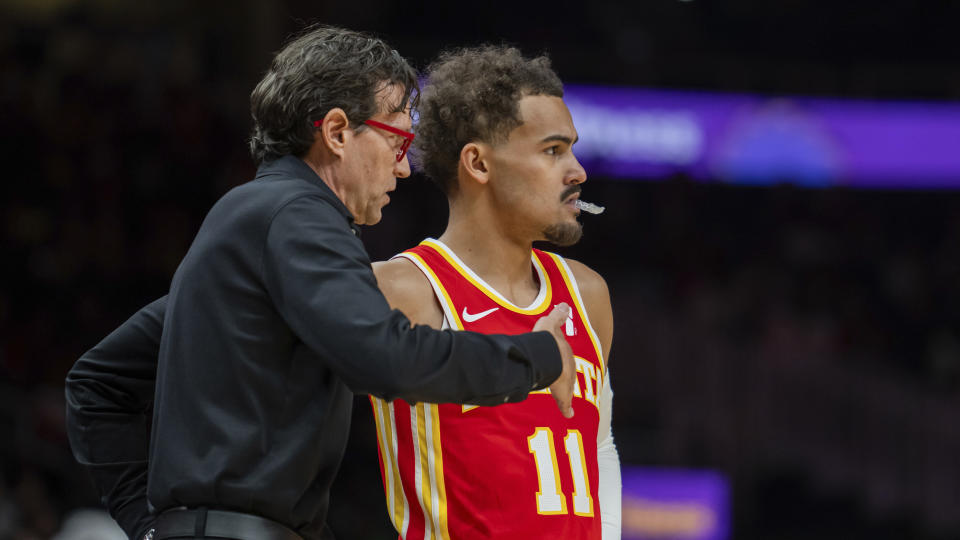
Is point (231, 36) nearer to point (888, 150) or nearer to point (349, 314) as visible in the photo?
point (888, 150)

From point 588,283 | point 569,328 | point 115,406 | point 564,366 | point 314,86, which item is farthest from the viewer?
point 588,283

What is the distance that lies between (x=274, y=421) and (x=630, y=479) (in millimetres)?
7327

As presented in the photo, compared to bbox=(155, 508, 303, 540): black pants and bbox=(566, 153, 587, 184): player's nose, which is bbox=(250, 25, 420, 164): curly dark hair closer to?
bbox=(566, 153, 587, 184): player's nose

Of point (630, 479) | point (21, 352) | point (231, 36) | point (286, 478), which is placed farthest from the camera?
point (231, 36)

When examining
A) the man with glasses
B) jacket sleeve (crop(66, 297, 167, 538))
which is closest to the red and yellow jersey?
the man with glasses

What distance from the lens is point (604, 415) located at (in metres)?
3.10

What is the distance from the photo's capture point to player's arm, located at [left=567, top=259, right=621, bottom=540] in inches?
120

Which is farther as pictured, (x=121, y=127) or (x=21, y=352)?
(x=121, y=127)

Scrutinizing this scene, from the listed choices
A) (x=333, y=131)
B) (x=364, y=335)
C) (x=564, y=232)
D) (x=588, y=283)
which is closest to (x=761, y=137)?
(x=588, y=283)

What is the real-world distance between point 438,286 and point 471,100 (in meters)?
0.52

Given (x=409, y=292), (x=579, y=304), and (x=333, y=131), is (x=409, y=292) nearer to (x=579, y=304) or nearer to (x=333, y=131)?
(x=579, y=304)

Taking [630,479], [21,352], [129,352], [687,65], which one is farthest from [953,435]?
[129,352]

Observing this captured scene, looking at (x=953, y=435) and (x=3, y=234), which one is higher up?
(x=3, y=234)

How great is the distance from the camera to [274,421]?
2217mm
